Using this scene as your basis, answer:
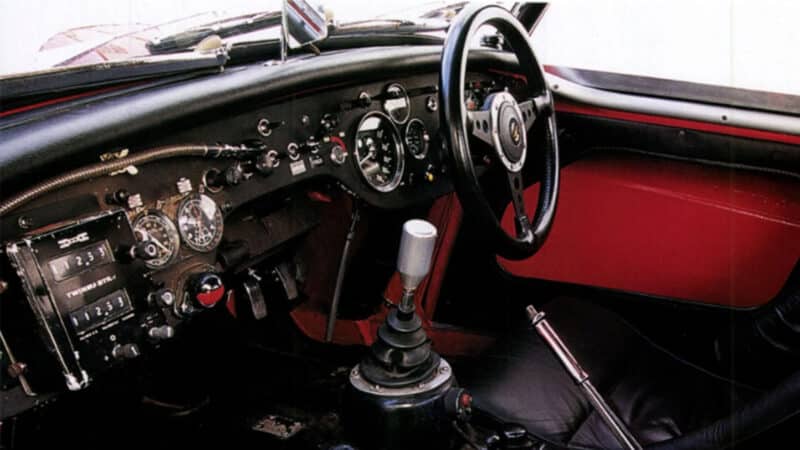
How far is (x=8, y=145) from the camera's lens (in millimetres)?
979

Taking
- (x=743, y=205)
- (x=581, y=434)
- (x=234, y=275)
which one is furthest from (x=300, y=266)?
(x=743, y=205)

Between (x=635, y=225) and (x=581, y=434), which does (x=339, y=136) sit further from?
(x=635, y=225)

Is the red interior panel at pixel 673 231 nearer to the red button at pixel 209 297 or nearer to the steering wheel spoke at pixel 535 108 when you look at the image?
the steering wheel spoke at pixel 535 108

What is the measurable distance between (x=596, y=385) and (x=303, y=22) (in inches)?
37.7

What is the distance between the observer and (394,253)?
2.18 m

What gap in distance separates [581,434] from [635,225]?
753mm

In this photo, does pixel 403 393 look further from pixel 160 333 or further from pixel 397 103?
pixel 397 103

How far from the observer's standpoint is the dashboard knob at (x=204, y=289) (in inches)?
48.4

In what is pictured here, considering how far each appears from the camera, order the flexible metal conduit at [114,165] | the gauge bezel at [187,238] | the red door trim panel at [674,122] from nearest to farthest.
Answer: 1. the flexible metal conduit at [114,165]
2. the gauge bezel at [187,238]
3. the red door trim panel at [674,122]

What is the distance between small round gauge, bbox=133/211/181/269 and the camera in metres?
1.16

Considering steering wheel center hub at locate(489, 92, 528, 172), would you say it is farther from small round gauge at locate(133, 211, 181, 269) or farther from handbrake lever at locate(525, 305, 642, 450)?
small round gauge at locate(133, 211, 181, 269)

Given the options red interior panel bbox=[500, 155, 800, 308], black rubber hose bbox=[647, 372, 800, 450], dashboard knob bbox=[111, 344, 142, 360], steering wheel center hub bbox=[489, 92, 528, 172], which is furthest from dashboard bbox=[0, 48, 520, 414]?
black rubber hose bbox=[647, 372, 800, 450]

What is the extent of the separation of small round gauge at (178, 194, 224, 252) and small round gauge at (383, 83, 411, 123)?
0.53 m

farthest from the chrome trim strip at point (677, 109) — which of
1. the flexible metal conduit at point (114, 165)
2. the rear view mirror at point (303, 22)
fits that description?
the flexible metal conduit at point (114, 165)
